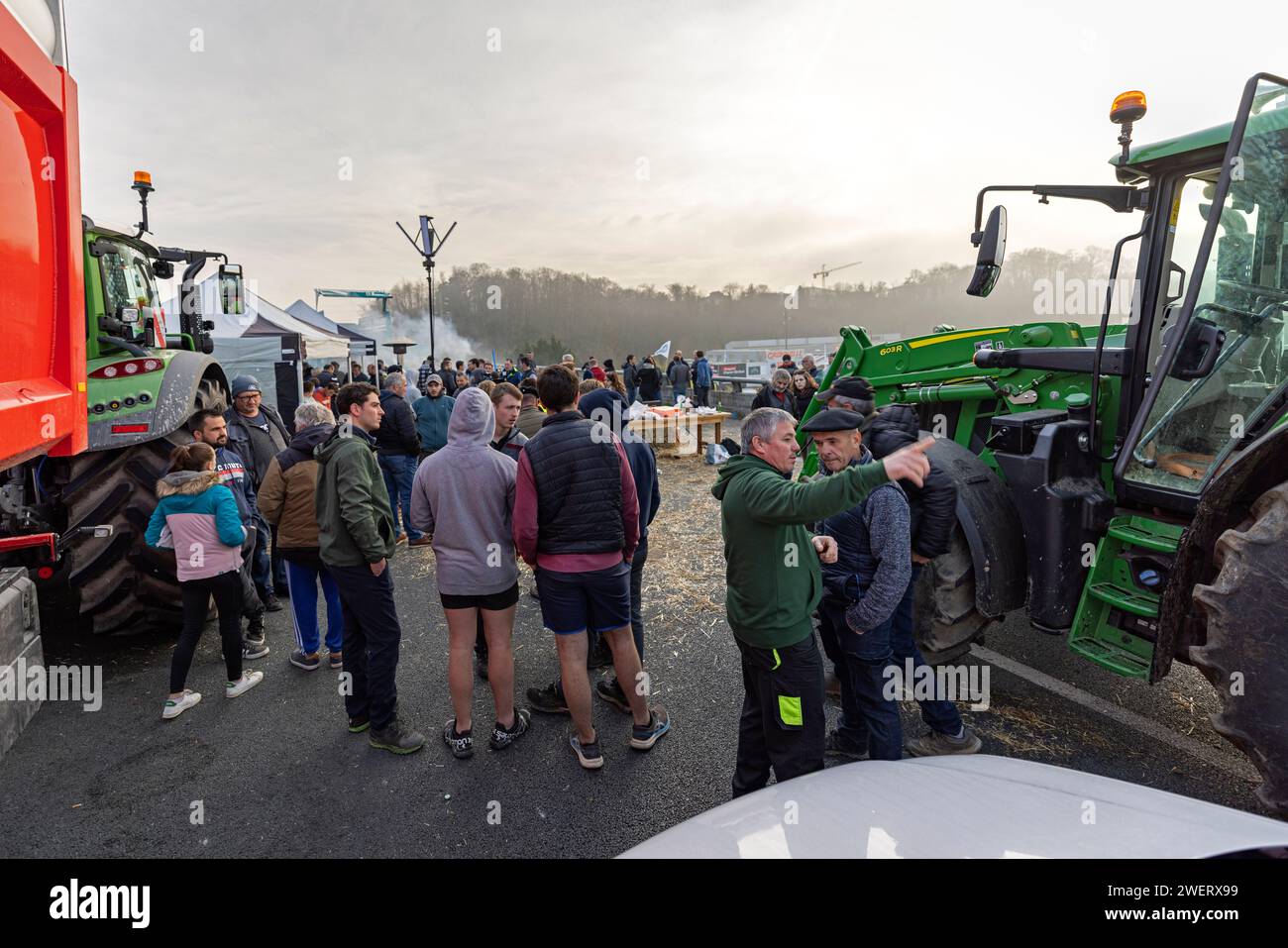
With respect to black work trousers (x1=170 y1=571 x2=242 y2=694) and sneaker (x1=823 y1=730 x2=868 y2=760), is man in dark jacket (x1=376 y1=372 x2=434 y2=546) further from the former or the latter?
sneaker (x1=823 y1=730 x2=868 y2=760)

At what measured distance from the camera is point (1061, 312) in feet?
13.0

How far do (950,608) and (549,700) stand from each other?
226 centimetres

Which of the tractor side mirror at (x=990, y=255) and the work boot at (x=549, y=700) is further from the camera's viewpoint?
the work boot at (x=549, y=700)

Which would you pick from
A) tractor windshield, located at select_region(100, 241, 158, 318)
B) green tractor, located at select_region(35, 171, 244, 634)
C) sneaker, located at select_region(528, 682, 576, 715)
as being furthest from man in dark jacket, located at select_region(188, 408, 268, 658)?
sneaker, located at select_region(528, 682, 576, 715)

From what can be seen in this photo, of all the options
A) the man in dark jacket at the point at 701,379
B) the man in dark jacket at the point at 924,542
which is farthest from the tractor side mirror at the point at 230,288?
the man in dark jacket at the point at 701,379

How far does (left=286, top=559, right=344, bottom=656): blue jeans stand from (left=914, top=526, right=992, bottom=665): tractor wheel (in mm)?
3424

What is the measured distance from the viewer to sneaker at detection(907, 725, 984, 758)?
3.30 m

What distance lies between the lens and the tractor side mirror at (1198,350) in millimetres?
2811

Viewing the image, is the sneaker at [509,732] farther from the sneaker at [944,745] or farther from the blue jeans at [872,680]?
the sneaker at [944,745]

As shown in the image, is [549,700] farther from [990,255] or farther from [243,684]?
[990,255]

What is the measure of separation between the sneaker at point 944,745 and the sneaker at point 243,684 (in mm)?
3768

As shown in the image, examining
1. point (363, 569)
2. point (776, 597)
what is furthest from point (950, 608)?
point (363, 569)
